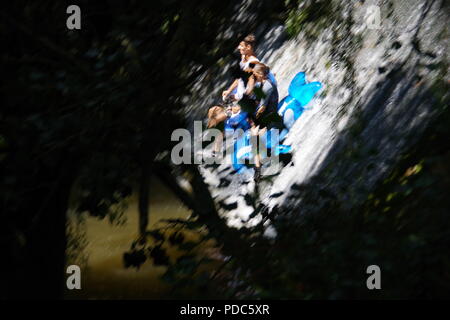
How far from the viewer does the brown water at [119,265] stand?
306 inches

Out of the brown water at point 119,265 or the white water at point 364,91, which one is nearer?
the white water at point 364,91

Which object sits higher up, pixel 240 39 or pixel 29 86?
pixel 240 39

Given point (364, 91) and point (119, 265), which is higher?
point (364, 91)

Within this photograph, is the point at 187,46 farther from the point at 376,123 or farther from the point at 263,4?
the point at 376,123

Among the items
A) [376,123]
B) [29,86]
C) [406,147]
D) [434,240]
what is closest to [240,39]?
[29,86]

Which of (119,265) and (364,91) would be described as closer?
(364,91)

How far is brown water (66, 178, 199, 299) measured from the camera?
777 cm

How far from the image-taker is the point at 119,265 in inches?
348

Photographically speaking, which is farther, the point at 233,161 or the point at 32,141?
the point at 233,161

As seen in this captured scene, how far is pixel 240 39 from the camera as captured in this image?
4289 millimetres

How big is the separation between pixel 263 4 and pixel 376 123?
3672 mm
